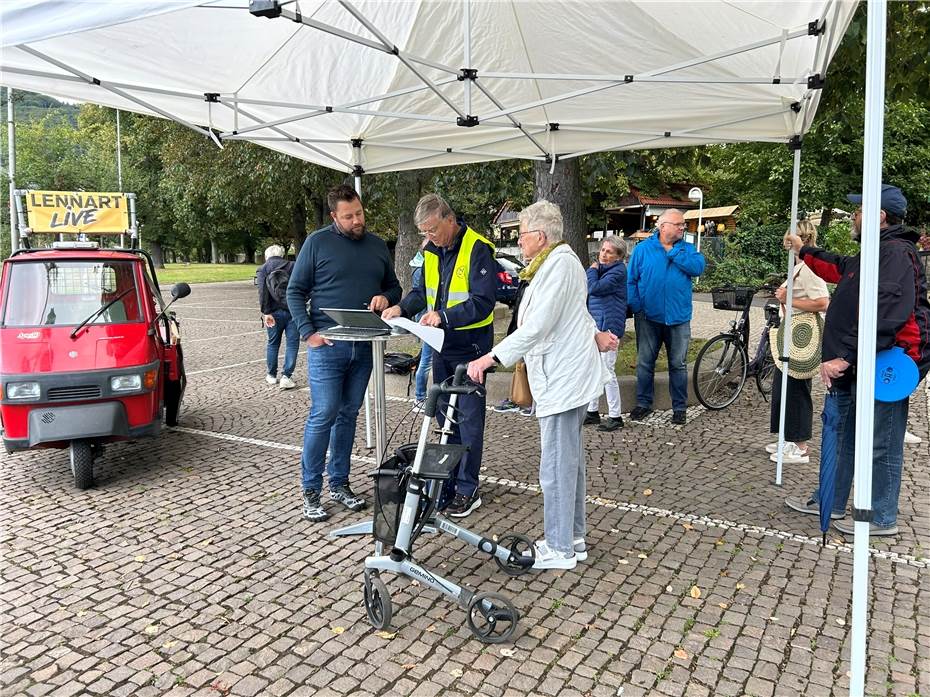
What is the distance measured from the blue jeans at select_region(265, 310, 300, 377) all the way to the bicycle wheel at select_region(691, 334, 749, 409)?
15.9 feet

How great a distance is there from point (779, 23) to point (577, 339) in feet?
8.61

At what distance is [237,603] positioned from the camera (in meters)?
3.42

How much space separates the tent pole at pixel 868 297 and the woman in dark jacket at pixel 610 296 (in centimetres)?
393

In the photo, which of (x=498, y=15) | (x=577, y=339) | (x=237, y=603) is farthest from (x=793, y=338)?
(x=237, y=603)

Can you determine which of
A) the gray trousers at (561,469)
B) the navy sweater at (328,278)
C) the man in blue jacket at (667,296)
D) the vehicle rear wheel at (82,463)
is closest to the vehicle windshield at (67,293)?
the vehicle rear wheel at (82,463)

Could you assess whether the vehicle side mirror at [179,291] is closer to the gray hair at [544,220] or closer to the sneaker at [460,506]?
the sneaker at [460,506]

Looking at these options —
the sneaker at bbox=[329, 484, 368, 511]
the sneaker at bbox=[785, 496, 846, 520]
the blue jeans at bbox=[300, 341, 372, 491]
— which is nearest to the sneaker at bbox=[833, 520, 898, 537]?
the sneaker at bbox=[785, 496, 846, 520]

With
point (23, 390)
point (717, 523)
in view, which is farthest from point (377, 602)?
point (23, 390)

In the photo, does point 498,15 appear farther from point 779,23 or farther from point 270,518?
point 270,518

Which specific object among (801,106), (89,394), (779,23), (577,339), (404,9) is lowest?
(89,394)

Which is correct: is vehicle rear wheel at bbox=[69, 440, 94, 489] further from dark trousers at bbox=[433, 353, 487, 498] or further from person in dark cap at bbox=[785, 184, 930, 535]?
person in dark cap at bbox=[785, 184, 930, 535]

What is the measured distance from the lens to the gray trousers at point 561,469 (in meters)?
3.52

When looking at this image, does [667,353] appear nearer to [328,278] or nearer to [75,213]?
[328,278]

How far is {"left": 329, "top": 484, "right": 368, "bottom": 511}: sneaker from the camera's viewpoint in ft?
Result: 14.9
